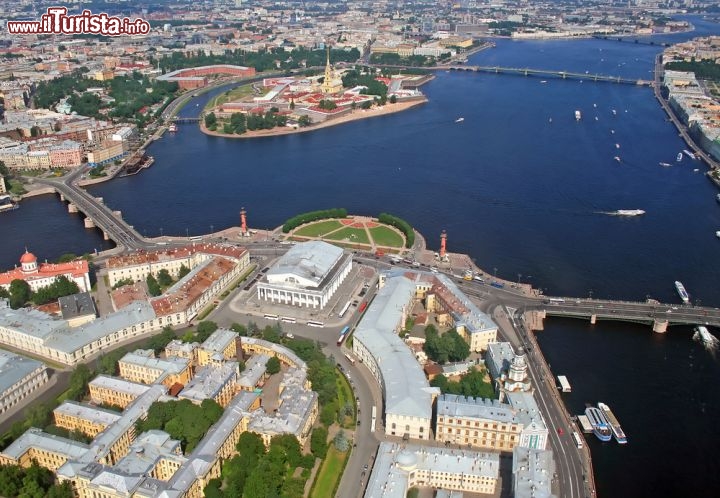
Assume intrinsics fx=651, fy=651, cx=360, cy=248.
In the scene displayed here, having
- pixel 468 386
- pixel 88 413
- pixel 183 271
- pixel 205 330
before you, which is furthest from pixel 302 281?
pixel 88 413

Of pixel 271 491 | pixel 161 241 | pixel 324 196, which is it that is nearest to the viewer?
pixel 271 491

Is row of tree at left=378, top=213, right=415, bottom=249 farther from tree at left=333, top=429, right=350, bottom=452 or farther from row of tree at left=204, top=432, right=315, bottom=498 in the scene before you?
row of tree at left=204, top=432, right=315, bottom=498

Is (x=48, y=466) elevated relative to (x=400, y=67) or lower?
lower

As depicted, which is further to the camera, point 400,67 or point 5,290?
point 400,67

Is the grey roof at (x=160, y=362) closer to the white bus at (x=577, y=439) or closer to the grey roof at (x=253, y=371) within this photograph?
the grey roof at (x=253, y=371)

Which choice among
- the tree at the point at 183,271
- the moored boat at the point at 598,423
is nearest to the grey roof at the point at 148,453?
the tree at the point at 183,271

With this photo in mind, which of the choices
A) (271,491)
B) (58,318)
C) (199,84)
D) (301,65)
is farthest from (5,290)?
(301,65)

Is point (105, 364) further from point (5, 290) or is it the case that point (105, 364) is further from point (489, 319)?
point (489, 319)
